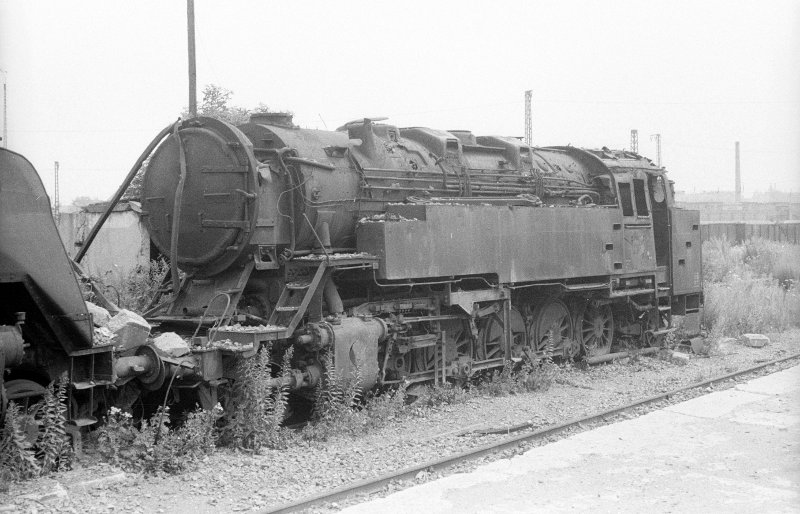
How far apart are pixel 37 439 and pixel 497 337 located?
6.71 metres

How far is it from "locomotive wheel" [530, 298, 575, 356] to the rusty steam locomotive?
3 cm

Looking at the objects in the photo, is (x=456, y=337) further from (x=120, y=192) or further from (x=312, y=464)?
(x=120, y=192)

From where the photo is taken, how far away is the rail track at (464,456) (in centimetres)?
611

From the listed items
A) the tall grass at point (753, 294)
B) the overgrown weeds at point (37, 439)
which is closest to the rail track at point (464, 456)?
the overgrown weeds at point (37, 439)

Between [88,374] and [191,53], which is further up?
[191,53]

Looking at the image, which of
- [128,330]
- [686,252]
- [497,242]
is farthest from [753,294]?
[128,330]

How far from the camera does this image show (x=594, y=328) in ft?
44.3

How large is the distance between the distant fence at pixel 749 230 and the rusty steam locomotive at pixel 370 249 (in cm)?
2856

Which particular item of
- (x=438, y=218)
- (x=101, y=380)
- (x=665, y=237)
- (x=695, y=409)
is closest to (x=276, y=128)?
(x=438, y=218)

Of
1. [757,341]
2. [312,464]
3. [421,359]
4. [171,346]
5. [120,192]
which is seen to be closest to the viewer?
[312,464]

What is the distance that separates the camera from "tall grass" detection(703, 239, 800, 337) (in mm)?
17453

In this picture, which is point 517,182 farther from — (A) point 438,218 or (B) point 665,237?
(B) point 665,237

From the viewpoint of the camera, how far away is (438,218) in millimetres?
9898

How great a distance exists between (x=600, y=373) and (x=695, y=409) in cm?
284
